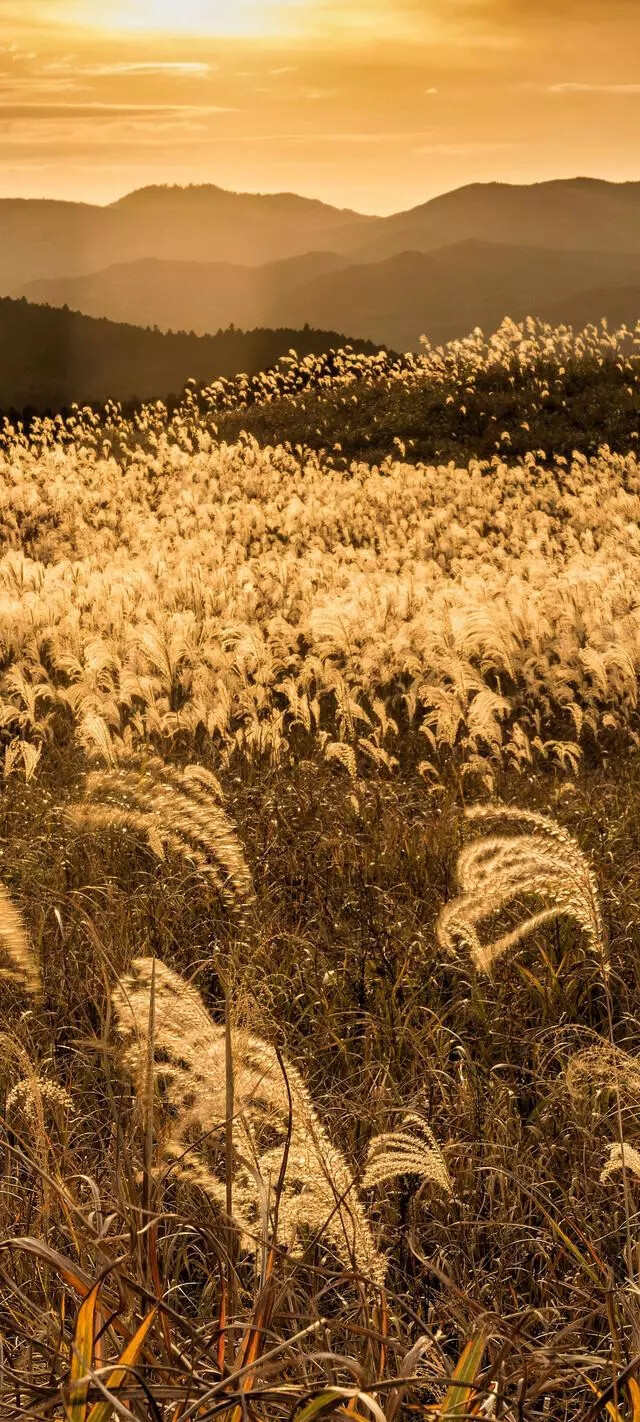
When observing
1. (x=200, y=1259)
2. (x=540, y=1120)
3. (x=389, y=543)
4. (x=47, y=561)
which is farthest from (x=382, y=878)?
(x=47, y=561)

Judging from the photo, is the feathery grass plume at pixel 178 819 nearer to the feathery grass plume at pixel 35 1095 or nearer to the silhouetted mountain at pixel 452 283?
Result: the feathery grass plume at pixel 35 1095

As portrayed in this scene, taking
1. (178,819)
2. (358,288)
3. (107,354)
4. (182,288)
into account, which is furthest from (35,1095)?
(358,288)

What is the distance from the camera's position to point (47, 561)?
15.8 metres

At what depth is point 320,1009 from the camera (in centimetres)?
383

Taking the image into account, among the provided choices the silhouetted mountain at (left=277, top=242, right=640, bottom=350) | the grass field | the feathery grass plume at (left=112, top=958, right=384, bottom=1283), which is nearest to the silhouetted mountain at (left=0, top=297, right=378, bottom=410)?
the silhouetted mountain at (left=277, top=242, right=640, bottom=350)

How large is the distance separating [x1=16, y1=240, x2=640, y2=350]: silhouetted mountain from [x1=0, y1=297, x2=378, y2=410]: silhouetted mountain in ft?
3.63

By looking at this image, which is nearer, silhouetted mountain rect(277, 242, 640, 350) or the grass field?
the grass field

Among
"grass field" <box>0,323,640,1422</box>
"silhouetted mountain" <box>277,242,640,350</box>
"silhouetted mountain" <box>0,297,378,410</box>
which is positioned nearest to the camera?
"grass field" <box>0,323,640,1422</box>

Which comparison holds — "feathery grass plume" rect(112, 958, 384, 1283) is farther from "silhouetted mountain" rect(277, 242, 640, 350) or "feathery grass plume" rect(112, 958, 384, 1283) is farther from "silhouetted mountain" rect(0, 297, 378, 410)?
"silhouetted mountain" rect(277, 242, 640, 350)

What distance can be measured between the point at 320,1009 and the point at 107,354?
186 ft

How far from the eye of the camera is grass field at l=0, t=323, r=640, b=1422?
1.84 meters

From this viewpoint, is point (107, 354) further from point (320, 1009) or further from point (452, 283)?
point (452, 283)

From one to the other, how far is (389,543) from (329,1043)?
11728mm

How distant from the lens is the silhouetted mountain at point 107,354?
140 feet
